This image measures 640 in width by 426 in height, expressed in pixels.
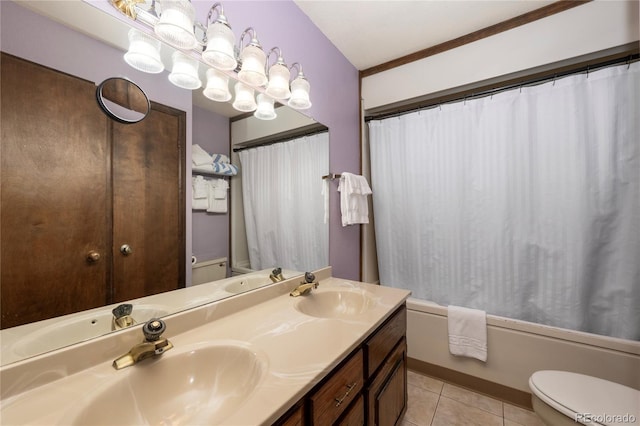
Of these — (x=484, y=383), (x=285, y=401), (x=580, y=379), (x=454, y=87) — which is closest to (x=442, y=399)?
(x=484, y=383)

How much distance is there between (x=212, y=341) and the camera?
2.51 ft

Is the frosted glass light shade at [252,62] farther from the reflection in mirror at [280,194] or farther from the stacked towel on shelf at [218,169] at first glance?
the stacked towel on shelf at [218,169]

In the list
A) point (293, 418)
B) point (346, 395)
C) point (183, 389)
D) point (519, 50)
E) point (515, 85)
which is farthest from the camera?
point (515, 85)

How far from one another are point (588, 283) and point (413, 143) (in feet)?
4.60

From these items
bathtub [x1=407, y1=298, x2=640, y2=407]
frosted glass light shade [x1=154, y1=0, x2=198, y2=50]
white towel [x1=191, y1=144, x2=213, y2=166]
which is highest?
frosted glass light shade [x1=154, y1=0, x2=198, y2=50]

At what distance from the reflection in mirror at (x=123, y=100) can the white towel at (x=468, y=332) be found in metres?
2.04

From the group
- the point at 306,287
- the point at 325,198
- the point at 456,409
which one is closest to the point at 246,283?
the point at 306,287

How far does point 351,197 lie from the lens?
182 centimetres

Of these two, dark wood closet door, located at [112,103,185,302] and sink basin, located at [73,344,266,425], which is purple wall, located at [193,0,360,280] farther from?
sink basin, located at [73,344,266,425]

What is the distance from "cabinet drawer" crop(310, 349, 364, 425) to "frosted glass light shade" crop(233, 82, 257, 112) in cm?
115

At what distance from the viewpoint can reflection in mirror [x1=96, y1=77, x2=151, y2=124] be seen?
719 mm

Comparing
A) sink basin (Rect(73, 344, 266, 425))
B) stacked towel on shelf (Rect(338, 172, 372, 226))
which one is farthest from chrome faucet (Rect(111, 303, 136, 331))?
stacked towel on shelf (Rect(338, 172, 372, 226))

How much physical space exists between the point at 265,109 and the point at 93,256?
3.16 ft

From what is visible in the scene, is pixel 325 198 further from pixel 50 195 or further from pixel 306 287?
pixel 50 195
